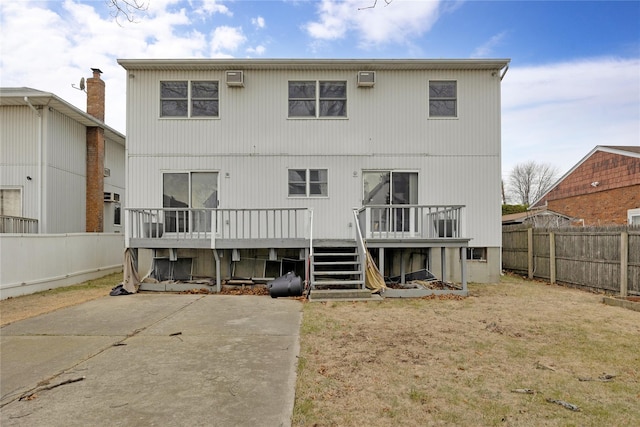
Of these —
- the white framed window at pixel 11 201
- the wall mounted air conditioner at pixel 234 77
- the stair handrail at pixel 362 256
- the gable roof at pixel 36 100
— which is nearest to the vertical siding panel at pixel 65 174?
the gable roof at pixel 36 100

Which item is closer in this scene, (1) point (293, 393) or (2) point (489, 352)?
(1) point (293, 393)

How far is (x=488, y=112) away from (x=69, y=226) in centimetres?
1372

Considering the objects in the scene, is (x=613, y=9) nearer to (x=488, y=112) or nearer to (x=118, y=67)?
(x=488, y=112)

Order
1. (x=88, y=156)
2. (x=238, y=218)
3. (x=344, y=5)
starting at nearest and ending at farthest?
1. (x=344, y=5)
2. (x=238, y=218)
3. (x=88, y=156)

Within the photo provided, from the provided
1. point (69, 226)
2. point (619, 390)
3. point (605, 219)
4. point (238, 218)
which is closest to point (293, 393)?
point (619, 390)

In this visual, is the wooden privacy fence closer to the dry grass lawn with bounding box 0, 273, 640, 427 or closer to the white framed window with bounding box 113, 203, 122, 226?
the dry grass lawn with bounding box 0, 273, 640, 427

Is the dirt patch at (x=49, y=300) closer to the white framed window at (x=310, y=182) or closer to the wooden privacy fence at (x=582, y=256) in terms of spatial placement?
the white framed window at (x=310, y=182)

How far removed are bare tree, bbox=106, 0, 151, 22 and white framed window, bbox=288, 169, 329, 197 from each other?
6.49m

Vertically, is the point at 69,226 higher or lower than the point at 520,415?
higher

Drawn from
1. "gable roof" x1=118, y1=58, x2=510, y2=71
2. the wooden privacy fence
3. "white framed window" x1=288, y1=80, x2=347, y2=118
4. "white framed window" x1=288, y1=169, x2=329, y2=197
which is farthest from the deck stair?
the wooden privacy fence

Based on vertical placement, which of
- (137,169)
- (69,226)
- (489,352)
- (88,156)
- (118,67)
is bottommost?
(489,352)

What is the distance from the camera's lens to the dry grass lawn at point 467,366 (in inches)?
116

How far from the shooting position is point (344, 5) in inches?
236

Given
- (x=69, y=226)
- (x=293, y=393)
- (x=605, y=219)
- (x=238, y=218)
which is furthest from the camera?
(x=605, y=219)
